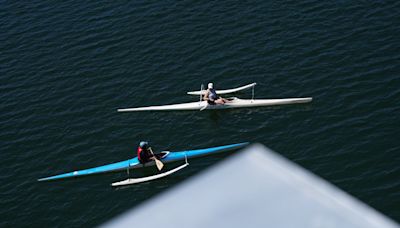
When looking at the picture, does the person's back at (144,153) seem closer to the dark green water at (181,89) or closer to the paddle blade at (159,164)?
the paddle blade at (159,164)

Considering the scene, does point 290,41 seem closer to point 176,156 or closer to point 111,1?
point 176,156

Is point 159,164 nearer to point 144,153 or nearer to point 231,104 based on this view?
point 144,153

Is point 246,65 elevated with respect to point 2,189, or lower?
elevated

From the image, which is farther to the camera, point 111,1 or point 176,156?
point 111,1

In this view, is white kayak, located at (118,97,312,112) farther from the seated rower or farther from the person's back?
the person's back

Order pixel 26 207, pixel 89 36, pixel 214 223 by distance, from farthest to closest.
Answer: pixel 89 36, pixel 26 207, pixel 214 223

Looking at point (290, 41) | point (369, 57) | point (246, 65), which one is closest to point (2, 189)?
point (246, 65)

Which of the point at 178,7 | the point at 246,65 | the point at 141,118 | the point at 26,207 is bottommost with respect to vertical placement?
the point at 26,207
